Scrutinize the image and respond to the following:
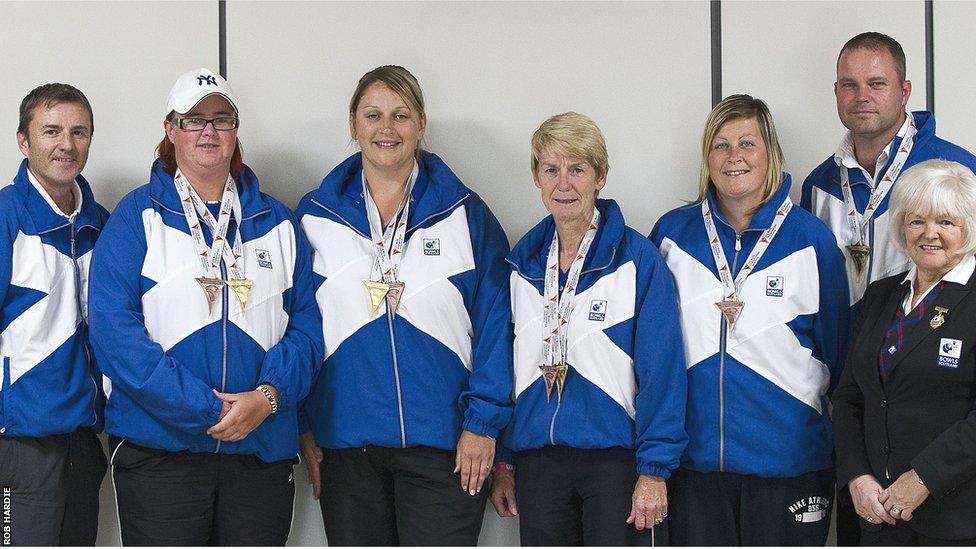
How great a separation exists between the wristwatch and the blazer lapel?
171 cm

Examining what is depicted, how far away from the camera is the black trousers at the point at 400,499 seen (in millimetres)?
2820

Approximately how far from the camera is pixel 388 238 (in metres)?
2.93

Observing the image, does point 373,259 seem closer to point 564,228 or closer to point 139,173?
point 564,228

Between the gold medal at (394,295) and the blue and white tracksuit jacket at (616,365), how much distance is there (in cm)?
40

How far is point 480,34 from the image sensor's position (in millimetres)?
3475

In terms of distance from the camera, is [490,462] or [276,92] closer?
[490,462]

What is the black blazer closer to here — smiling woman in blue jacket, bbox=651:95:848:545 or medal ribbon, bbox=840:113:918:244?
smiling woman in blue jacket, bbox=651:95:848:545

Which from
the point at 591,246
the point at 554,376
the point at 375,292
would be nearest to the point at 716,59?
the point at 591,246

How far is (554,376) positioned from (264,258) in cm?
95

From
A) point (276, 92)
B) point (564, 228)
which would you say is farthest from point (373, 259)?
point (276, 92)

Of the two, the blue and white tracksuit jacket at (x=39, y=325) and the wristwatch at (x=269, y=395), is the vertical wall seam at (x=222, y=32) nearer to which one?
the blue and white tracksuit jacket at (x=39, y=325)

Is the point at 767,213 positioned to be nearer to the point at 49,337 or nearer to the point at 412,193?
the point at 412,193

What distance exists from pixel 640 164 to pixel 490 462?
130 centimetres

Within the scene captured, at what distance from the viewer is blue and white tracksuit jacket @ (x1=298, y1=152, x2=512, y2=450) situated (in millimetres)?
2811
